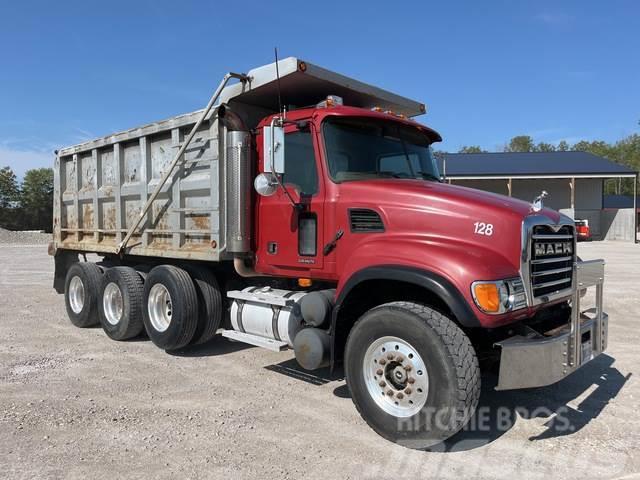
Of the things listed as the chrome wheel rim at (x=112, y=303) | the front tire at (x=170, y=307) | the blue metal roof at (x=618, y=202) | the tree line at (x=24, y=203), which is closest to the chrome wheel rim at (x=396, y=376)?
the front tire at (x=170, y=307)

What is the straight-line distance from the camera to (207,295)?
637cm

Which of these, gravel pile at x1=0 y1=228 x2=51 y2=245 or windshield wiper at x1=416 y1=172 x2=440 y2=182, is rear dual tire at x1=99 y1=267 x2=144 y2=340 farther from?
gravel pile at x1=0 y1=228 x2=51 y2=245

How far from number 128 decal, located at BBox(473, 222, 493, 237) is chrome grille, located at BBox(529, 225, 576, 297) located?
33 cm

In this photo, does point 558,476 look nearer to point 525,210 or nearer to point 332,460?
point 332,460

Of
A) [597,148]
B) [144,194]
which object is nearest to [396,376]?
[144,194]

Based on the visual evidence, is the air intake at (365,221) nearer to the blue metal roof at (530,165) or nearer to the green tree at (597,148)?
the blue metal roof at (530,165)

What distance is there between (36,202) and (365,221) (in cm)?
6345

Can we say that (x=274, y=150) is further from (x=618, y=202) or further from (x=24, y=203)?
(x=24, y=203)

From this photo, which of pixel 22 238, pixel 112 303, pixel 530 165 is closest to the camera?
pixel 112 303

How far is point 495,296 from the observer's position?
3.66 meters

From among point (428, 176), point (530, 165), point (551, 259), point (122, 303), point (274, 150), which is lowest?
point (122, 303)

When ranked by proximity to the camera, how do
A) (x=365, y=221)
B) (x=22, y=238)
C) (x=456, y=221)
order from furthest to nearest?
(x=22, y=238)
(x=365, y=221)
(x=456, y=221)

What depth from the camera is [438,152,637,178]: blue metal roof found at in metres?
33.5

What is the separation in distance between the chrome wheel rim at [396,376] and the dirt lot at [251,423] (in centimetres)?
31
